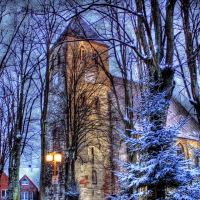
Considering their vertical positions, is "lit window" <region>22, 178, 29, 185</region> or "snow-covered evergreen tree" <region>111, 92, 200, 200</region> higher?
"snow-covered evergreen tree" <region>111, 92, 200, 200</region>

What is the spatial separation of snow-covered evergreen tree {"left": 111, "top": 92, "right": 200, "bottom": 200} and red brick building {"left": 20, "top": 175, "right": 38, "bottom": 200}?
151 ft

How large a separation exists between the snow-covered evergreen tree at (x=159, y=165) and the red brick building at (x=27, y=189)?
4616 centimetres

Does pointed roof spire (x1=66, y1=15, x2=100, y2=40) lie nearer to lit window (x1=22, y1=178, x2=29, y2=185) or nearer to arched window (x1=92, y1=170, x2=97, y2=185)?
arched window (x1=92, y1=170, x2=97, y2=185)

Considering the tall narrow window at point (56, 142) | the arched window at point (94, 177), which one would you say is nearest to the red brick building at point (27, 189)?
the tall narrow window at point (56, 142)

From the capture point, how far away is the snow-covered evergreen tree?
618 centimetres

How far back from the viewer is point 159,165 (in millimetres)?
6266

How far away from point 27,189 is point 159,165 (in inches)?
1859

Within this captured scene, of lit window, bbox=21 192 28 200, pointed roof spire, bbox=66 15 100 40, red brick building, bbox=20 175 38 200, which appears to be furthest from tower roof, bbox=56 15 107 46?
lit window, bbox=21 192 28 200

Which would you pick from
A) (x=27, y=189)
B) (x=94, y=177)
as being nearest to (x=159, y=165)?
(x=94, y=177)

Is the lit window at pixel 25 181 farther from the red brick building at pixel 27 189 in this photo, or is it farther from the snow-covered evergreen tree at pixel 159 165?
the snow-covered evergreen tree at pixel 159 165

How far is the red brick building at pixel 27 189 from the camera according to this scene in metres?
49.2

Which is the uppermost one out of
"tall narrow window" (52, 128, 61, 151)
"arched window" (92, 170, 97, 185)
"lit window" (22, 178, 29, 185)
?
"tall narrow window" (52, 128, 61, 151)

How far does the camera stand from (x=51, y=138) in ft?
95.3

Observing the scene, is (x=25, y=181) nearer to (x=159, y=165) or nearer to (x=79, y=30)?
(x=79, y=30)
